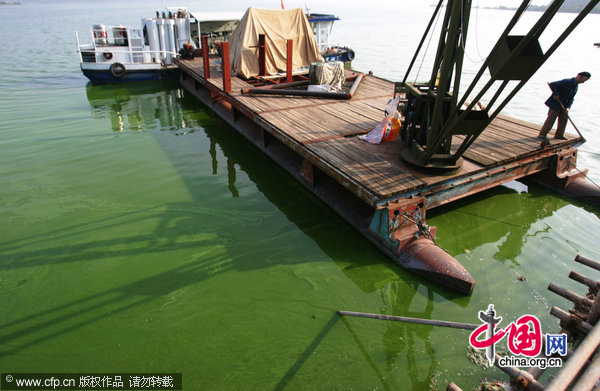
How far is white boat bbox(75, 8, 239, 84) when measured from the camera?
1756 centimetres

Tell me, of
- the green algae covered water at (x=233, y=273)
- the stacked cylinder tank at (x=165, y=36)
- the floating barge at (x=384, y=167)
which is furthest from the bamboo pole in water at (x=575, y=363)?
the stacked cylinder tank at (x=165, y=36)

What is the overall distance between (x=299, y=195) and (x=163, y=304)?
3.84m

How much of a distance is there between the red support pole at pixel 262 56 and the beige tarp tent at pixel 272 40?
168mm

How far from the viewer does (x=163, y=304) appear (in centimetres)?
535

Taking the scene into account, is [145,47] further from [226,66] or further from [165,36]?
[226,66]

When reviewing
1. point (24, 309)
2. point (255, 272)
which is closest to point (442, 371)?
point (255, 272)

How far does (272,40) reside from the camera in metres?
14.5

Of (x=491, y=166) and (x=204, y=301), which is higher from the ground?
(x=491, y=166)

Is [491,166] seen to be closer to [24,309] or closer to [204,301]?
[204,301]

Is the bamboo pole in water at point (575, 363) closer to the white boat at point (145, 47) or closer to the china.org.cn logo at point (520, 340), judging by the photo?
the china.org.cn logo at point (520, 340)

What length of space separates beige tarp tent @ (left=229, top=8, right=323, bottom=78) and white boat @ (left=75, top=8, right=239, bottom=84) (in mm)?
4598

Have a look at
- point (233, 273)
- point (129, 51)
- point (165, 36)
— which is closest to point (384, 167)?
point (233, 273)

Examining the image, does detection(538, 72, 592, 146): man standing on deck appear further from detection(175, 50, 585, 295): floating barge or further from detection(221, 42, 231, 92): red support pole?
detection(221, 42, 231, 92): red support pole

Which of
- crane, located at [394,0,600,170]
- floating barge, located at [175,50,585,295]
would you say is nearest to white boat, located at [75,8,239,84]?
floating barge, located at [175,50,585,295]
